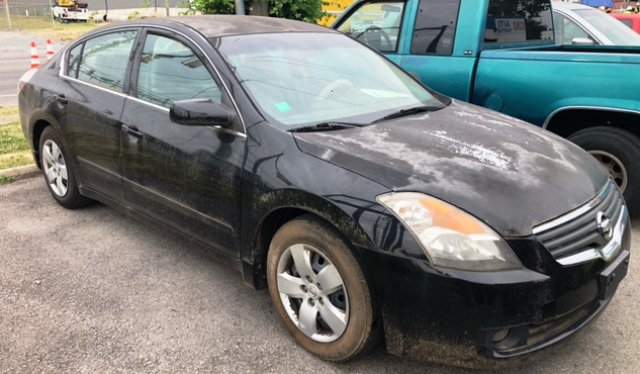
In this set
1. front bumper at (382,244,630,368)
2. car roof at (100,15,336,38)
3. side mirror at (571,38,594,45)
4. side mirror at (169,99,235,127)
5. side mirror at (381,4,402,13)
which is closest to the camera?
front bumper at (382,244,630,368)

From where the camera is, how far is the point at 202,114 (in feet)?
9.48

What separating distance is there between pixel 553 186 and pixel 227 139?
66.4 inches

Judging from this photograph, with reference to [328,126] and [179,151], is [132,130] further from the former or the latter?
[328,126]

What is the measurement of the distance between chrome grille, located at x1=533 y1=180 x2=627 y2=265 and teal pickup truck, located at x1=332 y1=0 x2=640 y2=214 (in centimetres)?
178

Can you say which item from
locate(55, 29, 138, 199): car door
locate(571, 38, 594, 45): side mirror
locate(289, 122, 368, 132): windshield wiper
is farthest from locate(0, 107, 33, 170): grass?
locate(571, 38, 594, 45): side mirror

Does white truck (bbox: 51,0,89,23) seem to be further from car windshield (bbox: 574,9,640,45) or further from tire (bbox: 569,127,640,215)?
tire (bbox: 569,127,640,215)

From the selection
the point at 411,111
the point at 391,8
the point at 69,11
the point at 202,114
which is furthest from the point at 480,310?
the point at 69,11

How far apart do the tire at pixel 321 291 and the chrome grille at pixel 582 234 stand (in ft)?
2.62

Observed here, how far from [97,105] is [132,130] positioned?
548 millimetres

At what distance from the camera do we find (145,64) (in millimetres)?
3668

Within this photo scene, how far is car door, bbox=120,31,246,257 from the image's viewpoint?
9.89 ft

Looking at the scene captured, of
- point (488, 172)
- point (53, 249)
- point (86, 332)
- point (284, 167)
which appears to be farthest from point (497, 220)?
point (53, 249)

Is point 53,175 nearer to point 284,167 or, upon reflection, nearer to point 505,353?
point 284,167

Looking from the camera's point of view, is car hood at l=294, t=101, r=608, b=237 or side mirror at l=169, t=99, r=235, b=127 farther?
side mirror at l=169, t=99, r=235, b=127
